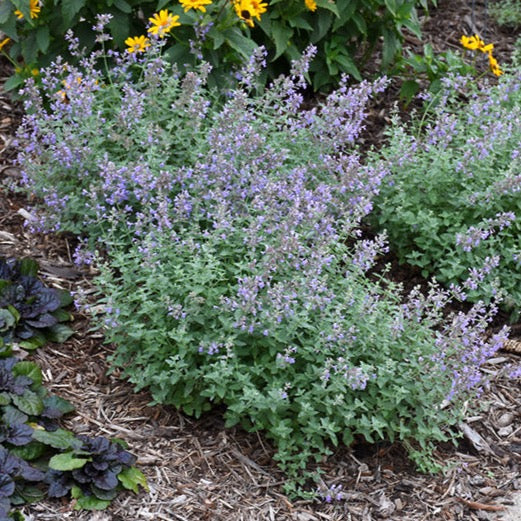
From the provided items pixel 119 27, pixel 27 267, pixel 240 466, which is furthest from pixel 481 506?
pixel 119 27

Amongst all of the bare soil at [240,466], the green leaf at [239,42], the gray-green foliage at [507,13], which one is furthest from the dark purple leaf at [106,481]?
the gray-green foliage at [507,13]

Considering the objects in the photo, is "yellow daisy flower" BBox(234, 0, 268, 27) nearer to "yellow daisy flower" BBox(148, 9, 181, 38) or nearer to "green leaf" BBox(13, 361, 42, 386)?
"yellow daisy flower" BBox(148, 9, 181, 38)

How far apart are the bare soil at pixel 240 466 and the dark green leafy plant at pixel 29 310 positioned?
0.09 metres

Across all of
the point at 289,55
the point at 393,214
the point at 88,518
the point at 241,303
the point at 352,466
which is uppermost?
the point at 289,55

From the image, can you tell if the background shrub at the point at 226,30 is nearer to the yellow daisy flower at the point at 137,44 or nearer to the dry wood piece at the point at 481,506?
the yellow daisy flower at the point at 137,44

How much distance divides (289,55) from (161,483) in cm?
305

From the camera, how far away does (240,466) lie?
3.74 m

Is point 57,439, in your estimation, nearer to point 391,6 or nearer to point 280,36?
point 280,36

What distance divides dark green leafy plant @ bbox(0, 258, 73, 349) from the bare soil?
0.09 meters

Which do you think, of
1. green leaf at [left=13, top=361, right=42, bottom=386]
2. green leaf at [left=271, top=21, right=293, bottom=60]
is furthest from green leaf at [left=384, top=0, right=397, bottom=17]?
green leaf at [left=13, top=361, right=42, bottom=386]

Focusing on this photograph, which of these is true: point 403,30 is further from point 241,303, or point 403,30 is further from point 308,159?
point 241,303

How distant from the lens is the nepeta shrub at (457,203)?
15.2 feet

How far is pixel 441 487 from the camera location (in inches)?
151

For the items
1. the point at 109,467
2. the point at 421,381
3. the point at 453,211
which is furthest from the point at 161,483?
the point at 453,211
